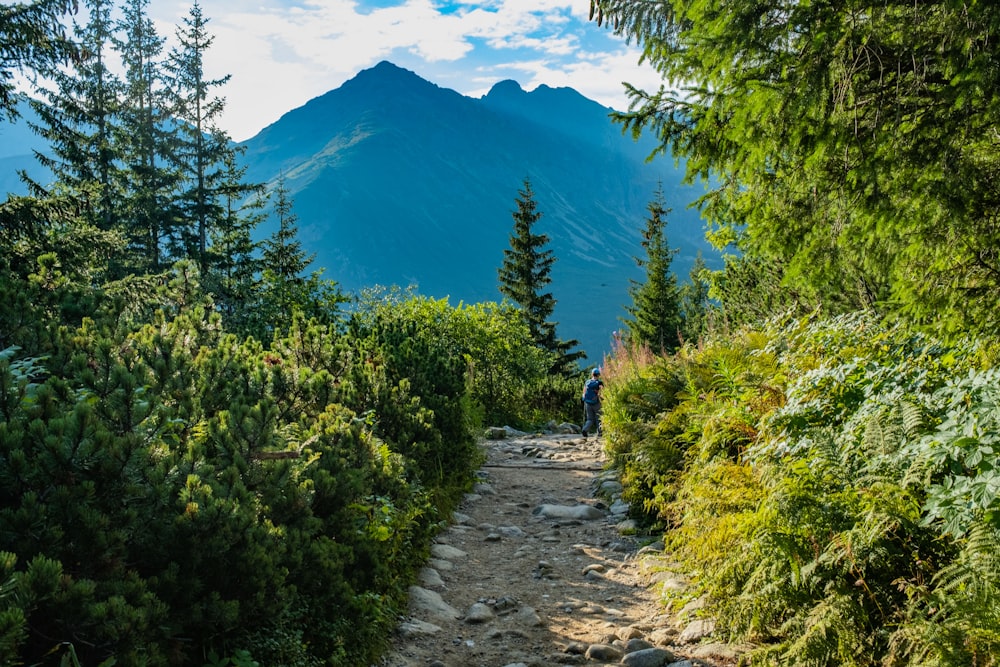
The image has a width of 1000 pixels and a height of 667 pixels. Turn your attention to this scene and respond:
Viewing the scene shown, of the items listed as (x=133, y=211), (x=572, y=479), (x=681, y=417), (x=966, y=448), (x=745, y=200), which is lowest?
(x=572, y=479)

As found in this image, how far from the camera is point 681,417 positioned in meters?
6.62

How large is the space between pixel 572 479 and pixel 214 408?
269 inches

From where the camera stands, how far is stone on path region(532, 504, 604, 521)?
7594 millimetres

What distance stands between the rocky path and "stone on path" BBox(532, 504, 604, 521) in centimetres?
1

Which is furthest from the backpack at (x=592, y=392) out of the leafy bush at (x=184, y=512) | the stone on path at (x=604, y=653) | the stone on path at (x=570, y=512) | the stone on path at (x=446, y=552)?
the stone on path at (x=604, y=653)

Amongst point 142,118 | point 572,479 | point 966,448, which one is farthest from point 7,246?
point 142,118

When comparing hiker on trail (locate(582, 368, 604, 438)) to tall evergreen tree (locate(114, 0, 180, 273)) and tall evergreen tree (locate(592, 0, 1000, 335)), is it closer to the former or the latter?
tall evergreen tree (locate(592, 0, 1000, 335))

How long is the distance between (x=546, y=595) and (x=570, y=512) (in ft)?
8.26

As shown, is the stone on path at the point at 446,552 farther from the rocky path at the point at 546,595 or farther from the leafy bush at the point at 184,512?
the leafy bush at the point at 184,512

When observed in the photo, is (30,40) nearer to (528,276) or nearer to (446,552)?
(446,552)

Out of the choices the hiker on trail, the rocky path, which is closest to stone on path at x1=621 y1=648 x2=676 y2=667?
the rocky path

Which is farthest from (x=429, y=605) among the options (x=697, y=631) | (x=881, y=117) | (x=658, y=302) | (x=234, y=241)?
(x=658, y=302)

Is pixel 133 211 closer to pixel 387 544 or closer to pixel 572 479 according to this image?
pixel 572 479

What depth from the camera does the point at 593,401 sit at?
547 inches
